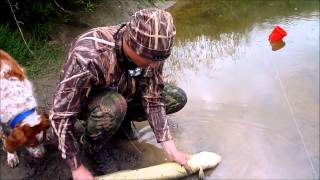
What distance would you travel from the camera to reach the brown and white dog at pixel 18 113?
136 inches

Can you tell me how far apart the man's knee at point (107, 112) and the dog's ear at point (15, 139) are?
49 centimetres

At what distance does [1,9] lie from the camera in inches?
221

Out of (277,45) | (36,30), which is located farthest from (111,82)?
(277,45)

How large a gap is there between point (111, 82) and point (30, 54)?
238 centimetres

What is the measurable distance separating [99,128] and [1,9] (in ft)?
9.54

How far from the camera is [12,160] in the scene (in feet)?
12.4

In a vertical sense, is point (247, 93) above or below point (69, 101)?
below

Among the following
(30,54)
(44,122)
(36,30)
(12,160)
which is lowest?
(12,160)

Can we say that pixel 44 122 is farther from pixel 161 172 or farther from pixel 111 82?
pixel 161 172

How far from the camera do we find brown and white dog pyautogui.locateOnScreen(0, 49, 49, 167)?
345 centimetres

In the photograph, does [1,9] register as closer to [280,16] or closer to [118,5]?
[118,5]

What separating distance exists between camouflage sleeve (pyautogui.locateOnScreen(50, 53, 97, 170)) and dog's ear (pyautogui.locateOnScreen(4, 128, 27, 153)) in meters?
0.43

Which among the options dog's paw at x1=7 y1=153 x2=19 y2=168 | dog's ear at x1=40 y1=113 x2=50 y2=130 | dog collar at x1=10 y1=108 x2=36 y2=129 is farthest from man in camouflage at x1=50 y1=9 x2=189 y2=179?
dog's paw at x1=7 y1=153 x2=19 y2=168

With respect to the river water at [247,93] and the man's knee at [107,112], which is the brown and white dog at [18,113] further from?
the river water at [247,93]
